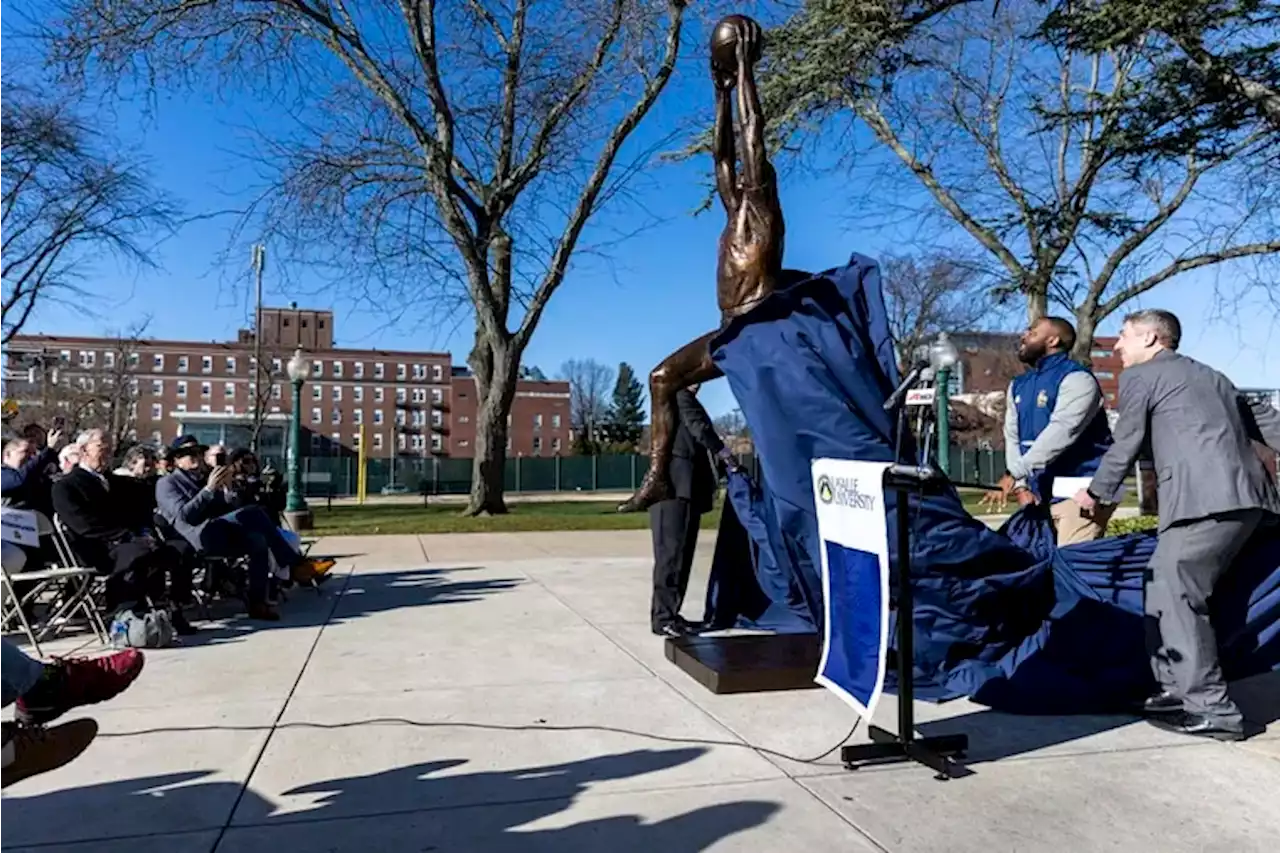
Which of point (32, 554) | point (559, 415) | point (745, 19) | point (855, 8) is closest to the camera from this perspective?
point (745, 19)

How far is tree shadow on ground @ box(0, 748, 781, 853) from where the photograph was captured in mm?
3186

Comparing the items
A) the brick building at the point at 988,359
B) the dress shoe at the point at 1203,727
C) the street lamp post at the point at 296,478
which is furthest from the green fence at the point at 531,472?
the dress shoe at the point at 1203,727

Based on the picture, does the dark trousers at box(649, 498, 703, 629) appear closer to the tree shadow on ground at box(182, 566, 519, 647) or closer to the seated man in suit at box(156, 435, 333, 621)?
the tree shadow on ground at box(182, 566, 519, 647)

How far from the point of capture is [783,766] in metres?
3.93

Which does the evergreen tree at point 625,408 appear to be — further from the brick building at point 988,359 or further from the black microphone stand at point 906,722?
the black microphone stand at point 906,722

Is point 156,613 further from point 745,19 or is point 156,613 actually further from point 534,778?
point 745,19

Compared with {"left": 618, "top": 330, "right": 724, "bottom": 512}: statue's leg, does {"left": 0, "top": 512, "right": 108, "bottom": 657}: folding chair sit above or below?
below

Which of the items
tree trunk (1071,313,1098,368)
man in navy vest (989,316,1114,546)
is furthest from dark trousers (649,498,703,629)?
tree trunk (1071,313,1098,368)

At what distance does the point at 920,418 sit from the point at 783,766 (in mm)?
1564

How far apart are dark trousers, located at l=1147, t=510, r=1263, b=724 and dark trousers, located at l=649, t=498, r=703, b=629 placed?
290 cm

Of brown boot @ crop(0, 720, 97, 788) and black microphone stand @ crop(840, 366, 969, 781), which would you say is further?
black microphone stand @ crop(840, 366, 969, 781)

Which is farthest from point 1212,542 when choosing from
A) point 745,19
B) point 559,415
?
point 559,415

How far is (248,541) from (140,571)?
37.8 inches

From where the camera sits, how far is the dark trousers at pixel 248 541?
7500mm
